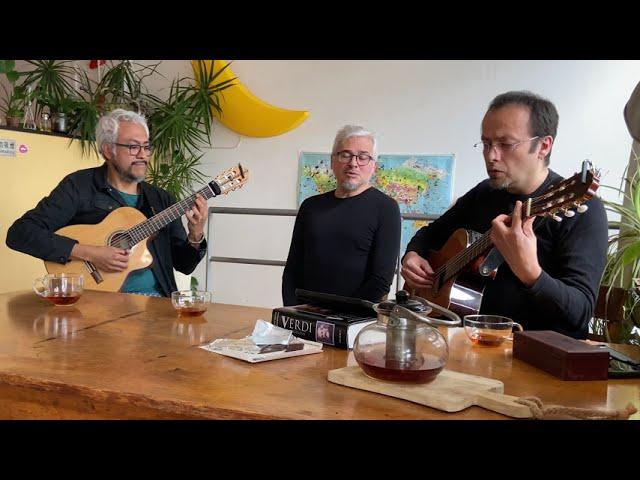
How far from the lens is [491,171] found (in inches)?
80.7

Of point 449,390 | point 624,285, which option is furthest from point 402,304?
point 624,285

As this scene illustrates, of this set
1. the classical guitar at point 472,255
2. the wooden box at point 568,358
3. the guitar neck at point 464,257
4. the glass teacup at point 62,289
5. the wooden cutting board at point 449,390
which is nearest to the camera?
Result: the wooden cutting board at point 449,390

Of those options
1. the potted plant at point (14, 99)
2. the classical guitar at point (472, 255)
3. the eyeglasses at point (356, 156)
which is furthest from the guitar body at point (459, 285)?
the potted plant at point (14, 99)

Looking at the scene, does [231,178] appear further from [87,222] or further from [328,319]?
[328,319]

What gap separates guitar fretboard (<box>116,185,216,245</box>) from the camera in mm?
2828

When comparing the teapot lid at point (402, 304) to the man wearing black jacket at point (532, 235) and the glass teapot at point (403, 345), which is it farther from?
the man wearing black jacket at point (532, 235)

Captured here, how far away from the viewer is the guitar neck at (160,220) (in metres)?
2.83

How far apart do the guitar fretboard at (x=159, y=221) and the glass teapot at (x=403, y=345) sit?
1874 mm

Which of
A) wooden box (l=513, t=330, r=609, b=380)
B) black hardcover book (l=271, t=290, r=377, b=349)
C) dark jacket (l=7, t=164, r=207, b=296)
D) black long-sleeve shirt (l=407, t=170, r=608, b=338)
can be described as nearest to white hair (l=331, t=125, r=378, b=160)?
black long-sleeve shirt (l=407, t=170, r=608, b=338)

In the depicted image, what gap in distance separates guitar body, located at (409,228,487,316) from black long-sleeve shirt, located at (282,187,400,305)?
0.27 meters

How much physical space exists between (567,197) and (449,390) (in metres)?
0.82

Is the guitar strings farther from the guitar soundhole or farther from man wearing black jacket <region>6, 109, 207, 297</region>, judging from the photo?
the guitar soundhole
